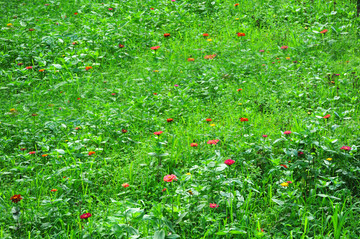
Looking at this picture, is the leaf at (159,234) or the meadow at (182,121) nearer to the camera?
the leaf at (159,234)

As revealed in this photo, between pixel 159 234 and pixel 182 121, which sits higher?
pixel 159 234

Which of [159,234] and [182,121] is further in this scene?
[182,121]

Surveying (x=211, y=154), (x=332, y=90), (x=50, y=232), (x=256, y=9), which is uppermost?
(x=256, y=9)

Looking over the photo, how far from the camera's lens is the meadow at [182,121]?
2.36 metres

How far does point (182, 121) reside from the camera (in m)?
3.55

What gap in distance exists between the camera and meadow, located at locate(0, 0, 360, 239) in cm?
236

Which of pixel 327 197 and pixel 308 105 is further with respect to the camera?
pixel 308 105

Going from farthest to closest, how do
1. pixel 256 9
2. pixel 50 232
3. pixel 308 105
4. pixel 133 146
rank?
pixel 256 9, pixel 308 105, pixel 133 146, pixel 50 232

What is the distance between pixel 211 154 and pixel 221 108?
871 millimetres

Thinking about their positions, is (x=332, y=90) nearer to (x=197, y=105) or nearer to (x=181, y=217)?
(x=197, y=105)

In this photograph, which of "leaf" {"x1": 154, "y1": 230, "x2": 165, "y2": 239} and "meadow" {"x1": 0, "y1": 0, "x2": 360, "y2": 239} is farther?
"meadow" {"x1": 0, "y1": 0, "x2": 360, "y2": 239}

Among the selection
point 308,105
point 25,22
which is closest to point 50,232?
point 308,105

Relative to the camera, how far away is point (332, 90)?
11.9 feet

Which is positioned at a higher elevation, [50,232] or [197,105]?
[197,105]
